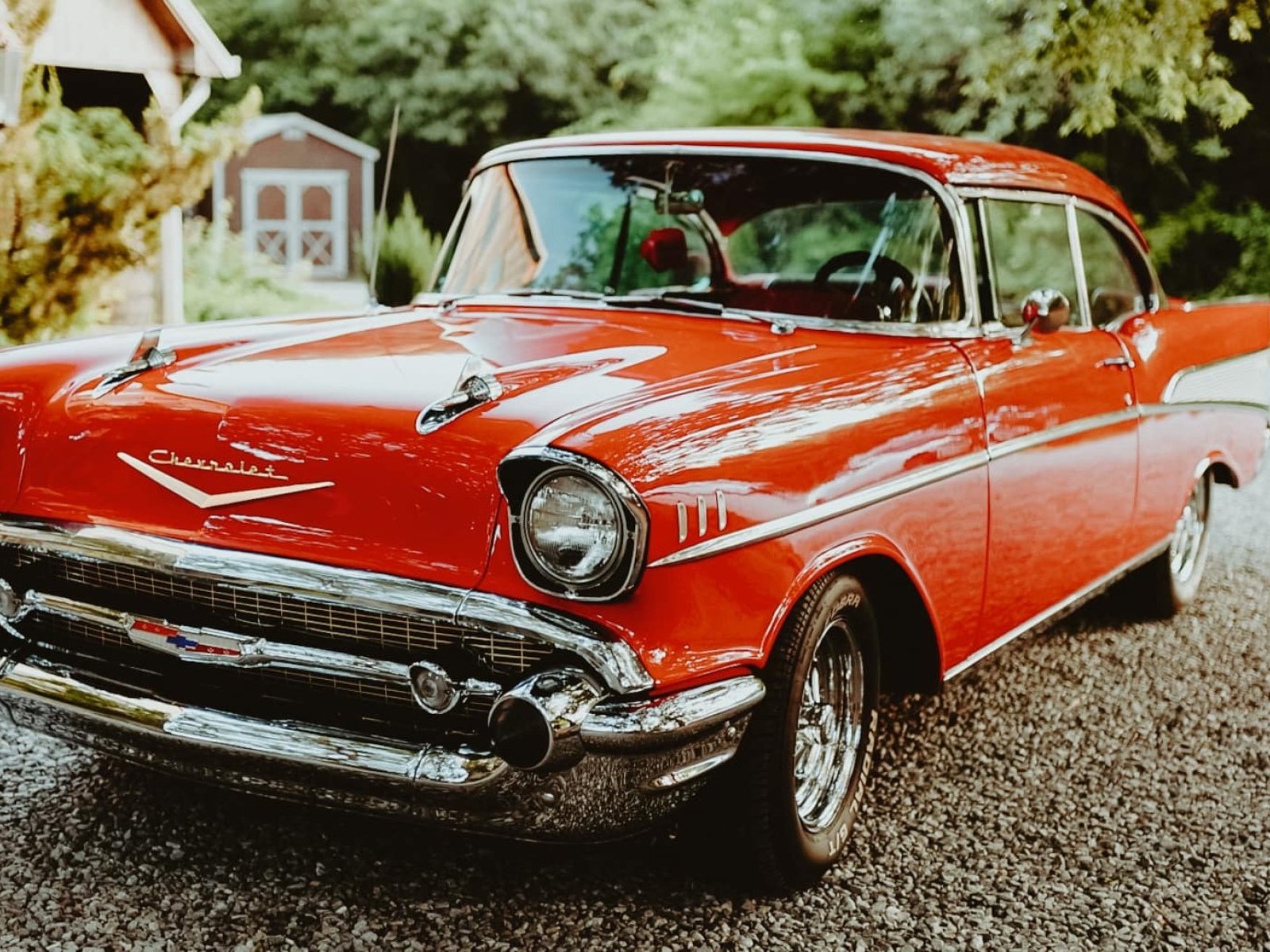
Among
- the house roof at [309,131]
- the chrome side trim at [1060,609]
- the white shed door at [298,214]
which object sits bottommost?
the white shed door at [298,214]

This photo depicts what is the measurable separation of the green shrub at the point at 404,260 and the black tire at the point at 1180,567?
27.0 ft

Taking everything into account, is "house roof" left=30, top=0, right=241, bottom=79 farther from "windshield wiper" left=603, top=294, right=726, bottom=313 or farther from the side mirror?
the side mirror

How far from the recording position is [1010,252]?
6.09m

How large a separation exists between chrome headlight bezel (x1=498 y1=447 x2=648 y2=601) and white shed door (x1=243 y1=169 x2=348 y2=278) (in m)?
24.3

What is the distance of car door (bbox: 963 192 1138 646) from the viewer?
3428 millimetres

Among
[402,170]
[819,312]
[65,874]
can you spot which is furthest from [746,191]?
[402,170]

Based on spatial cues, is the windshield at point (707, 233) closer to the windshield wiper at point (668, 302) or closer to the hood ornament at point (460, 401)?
the windshield wiper at point (668, 302)

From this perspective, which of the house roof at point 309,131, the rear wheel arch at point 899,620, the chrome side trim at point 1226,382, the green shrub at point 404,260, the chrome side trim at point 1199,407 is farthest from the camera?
the house roof at point 309,131

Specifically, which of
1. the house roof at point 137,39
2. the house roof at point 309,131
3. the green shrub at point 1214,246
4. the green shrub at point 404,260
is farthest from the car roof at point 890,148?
the house roof at point 309,131

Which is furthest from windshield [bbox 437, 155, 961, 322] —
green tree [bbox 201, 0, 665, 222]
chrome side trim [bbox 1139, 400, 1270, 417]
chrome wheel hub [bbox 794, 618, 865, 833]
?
green tree [bbox 201, 0, 665, 222]

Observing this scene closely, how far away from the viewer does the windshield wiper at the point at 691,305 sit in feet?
11.1

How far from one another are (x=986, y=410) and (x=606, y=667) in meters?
1.46

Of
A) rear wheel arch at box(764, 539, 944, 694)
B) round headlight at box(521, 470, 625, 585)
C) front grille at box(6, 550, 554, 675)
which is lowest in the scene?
rear wheel arch at box(764, 539, 944, 694)

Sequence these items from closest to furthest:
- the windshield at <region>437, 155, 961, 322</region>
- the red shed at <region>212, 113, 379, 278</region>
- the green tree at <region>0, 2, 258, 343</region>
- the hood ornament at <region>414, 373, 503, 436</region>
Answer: the hood ornament at <region>414, 373, 503, 436</region> < the windshield at <region>437, 155, 961, 322</region> < the green tree at <region>0, 2, 258, 343</region> < the red shed at <region>212, 113, 379, 278</region>
